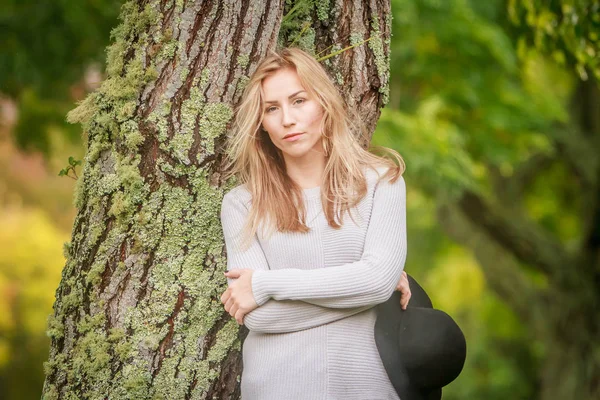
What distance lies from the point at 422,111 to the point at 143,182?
141 inches

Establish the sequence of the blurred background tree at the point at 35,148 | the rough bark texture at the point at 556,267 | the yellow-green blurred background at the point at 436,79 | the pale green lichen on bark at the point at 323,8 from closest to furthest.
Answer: the pale green lichen on bark at the point at 323,8, the yellow-green blurred background at the point at 436,79, the blurred background tree at the point at 35,148, the rough bark texture at the point at 556,267

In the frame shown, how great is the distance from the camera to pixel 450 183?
507 cm

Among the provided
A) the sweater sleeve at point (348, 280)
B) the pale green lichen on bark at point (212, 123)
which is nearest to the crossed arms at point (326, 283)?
the sweater sleeve at point (348, 280)

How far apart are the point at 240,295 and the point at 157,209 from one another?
0.44 metres

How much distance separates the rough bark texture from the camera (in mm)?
7375

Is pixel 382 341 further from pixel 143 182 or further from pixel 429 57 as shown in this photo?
pixel 429 57

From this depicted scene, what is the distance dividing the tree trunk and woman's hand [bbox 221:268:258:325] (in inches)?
7.2

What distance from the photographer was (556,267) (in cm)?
755

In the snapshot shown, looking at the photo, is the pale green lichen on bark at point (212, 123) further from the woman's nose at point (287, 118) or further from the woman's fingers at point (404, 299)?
the woman's fingers at point (404, 299)

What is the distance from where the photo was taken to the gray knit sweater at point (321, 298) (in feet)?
7.02

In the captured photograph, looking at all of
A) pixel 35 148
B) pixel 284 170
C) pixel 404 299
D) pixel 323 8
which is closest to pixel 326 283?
pixel 404 299

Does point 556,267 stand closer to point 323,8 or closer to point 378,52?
point 378,52

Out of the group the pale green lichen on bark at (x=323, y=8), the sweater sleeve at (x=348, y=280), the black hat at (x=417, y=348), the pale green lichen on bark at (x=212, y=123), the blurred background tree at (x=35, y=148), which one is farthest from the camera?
the blurred background tree at (x=35, y=148)

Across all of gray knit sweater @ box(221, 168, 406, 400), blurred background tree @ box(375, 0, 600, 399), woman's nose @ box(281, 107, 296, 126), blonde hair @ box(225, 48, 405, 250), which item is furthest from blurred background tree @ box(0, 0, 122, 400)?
blurred background tree @ box(375, 0, 600, 399)
